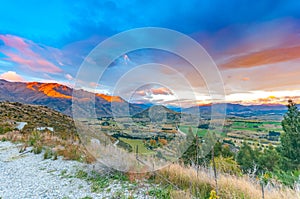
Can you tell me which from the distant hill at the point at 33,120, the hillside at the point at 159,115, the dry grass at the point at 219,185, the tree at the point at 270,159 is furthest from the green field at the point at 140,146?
the tree at the point at 270,159

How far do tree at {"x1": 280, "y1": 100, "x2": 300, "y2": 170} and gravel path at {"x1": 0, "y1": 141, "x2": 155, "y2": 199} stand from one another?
23590mm

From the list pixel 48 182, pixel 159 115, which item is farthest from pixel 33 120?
pixel 159 115

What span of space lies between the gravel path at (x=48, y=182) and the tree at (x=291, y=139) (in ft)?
77.4

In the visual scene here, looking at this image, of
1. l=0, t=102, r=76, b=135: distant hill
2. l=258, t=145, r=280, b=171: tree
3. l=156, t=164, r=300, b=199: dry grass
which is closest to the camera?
l=156, t=164, r=300, b=199: dry grass

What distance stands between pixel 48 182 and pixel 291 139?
1042 inches

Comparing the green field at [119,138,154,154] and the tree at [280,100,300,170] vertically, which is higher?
the green field at [119,138,154,154]

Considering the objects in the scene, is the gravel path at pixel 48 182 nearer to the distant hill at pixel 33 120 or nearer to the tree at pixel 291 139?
the distant hill at pixel 33 120

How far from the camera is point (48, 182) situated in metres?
5.09

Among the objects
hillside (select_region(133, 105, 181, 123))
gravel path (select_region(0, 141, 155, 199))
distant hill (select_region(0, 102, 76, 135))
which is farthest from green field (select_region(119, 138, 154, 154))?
distant hill (select_region(0, 102, 76, 135))

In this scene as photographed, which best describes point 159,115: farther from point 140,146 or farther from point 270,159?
point 270,159

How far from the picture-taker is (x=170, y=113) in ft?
20.9

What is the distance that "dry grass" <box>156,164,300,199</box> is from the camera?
3.20m

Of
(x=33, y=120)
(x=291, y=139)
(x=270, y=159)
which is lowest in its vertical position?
(x=270, y=159)

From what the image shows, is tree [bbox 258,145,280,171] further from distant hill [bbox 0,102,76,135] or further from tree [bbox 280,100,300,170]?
distant hill [bbox 0,102,76,135]
